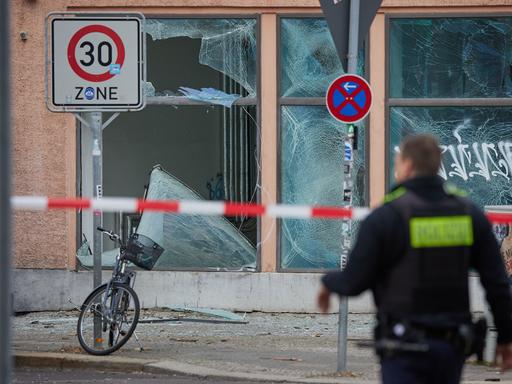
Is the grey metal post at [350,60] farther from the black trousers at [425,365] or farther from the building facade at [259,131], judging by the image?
the black trousers at [425,365]

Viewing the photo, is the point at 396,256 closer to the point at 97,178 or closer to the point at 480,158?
the point at 97,178

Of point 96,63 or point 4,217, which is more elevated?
point 96,63

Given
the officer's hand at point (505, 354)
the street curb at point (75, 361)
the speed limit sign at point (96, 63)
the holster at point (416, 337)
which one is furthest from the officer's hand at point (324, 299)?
the speed limit sign at point (96, 63)

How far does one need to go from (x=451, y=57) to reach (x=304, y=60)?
166 cm

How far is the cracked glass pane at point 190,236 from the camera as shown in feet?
50.1

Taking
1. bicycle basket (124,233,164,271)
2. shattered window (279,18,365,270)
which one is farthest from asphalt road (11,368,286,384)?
shattered window (279,18,365,270)

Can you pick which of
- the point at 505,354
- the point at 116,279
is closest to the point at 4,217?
the point at 505,354

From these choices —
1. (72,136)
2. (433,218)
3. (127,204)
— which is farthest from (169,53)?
(433,218)

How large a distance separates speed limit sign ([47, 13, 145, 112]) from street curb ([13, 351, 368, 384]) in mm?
2202

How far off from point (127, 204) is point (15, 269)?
7.44 metres

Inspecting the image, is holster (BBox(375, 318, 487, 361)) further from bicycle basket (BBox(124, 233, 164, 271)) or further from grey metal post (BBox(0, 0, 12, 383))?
bicycle basket (BBox(124, 233, 164, 271))

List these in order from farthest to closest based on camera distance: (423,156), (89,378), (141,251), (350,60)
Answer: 1. (141,251)
2. (89,378)
3. (350,60)
4. (423,156)

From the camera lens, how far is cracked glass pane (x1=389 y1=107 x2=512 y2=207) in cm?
1497

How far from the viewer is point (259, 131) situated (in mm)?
15133
